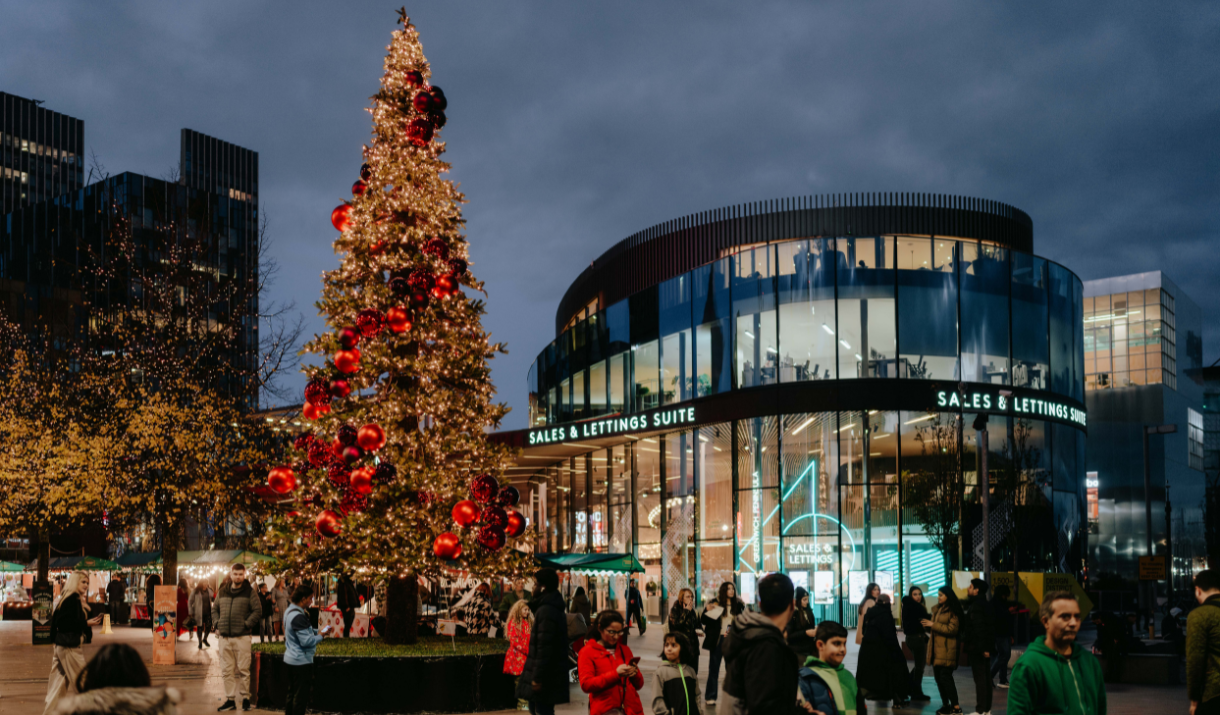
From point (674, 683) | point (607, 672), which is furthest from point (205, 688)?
point (674, 683)

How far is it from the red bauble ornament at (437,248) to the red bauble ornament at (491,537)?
3.93 metres

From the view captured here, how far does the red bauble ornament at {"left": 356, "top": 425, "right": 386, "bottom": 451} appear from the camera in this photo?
1538 centimetres

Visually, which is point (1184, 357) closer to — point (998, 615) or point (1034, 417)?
point (1034, 417)

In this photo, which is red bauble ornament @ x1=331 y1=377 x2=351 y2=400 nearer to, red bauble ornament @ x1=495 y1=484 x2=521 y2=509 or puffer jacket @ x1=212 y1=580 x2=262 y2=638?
red bauble ornament @ x1=495 y1=484 x2=521 y2=509

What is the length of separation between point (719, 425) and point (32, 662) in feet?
63.5

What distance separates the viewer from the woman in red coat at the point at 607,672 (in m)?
8.16

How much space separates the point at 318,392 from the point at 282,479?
131cm

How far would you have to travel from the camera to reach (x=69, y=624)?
12.1 meters

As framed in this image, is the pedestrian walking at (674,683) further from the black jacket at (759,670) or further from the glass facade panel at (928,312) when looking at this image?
the glass facade panel at (928,312)

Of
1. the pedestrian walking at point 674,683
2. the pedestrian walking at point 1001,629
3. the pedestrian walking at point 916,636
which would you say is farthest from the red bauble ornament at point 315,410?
the pedestrian walking at point 1001,629

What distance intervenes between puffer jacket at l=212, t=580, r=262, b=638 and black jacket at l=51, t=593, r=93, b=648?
3083 millimetres

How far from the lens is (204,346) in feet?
100

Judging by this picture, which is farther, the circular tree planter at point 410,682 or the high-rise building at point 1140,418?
the high-rise building at point 1140,418

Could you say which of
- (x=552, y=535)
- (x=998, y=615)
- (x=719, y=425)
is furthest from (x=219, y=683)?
(x=552, y=535)
